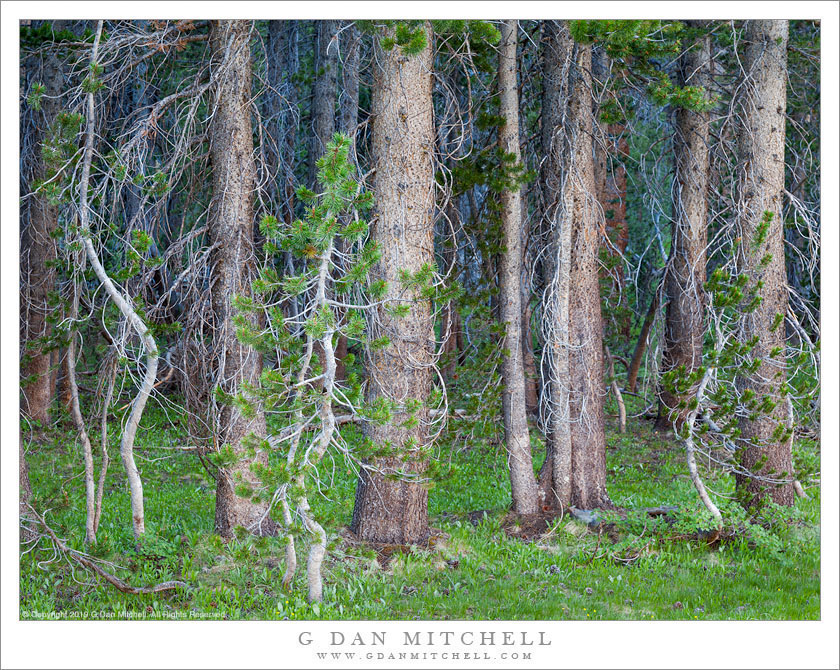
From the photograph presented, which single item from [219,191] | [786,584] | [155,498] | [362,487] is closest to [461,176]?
[219,191]

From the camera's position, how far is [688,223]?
27.6 ft

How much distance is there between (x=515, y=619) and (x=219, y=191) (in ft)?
14.2

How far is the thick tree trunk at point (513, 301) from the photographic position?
7.73 metres

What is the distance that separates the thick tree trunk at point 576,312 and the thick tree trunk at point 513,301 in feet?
1.04

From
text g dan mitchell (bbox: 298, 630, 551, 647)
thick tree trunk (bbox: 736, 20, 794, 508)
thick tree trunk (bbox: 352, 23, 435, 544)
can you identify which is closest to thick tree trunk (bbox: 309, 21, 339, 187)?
thick tree trunk (bbox: 352, 23, 435, 544)

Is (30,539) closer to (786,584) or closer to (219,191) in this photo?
(219,191)

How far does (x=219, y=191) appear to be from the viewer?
22.9 feet

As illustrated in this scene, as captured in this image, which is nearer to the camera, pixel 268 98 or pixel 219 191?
pixel 219 191

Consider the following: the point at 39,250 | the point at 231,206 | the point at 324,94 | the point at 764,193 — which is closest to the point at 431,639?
the point at 231,206

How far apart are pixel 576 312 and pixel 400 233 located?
7.40 feet

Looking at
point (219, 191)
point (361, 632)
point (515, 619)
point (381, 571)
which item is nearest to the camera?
point (361, 632)

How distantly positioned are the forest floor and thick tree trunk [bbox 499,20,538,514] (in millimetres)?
402

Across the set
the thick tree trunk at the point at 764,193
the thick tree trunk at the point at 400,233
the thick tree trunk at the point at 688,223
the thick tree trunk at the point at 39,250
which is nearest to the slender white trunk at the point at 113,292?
the thick tree trunk at the point at 400,233

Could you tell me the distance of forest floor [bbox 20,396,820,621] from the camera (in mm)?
6016
